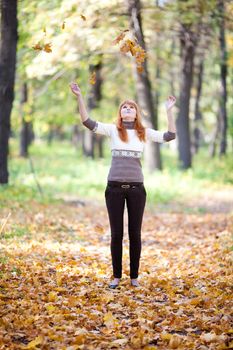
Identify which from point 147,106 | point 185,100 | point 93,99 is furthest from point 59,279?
point 93,99

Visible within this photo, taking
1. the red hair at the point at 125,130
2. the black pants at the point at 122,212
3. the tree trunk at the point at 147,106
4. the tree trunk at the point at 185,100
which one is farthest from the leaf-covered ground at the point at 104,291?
the tree trunk at the point at 185,100

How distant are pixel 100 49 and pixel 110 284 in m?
13.4

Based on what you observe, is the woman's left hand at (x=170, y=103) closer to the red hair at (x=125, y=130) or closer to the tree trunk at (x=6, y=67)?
the red hair at (x=125, y=130)

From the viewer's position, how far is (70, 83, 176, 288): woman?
626cm

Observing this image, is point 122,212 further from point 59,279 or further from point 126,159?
point 59,279

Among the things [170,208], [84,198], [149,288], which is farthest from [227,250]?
[84,198]

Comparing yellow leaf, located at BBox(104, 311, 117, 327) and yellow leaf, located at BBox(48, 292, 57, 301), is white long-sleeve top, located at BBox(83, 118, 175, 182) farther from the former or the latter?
yellow leaf, located at BBox(104, 311, 117, 327)

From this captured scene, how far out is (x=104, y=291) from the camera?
6.34 m

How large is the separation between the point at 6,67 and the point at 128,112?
7.04 metres

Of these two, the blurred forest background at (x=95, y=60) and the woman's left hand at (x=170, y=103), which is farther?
the blurred forest background at (x=95, y=60)

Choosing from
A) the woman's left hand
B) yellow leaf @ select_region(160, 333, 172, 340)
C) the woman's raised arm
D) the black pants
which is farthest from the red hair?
yellow leaf @ select_region(160, 333, 172, 340)

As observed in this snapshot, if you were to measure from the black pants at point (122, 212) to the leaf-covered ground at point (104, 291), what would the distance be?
410 millimetres

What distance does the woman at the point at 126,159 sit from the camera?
20.5 feet

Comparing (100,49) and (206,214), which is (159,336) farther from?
(100,49)
